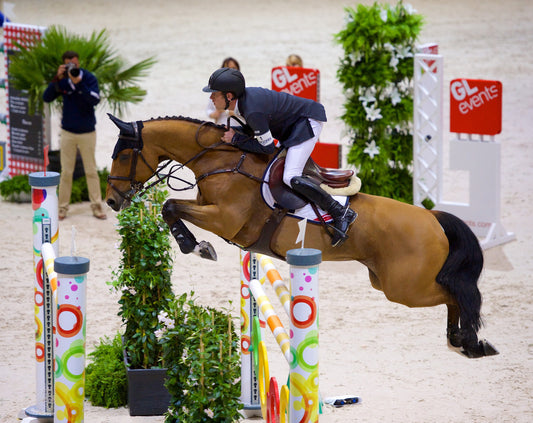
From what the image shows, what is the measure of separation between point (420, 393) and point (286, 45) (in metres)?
14.0

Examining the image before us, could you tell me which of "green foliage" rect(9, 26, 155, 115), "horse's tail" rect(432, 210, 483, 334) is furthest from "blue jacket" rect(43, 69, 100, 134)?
"horse's tail" rect(432, 210, 483, 334)

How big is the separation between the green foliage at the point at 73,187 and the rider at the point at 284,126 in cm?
658

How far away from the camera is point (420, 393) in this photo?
6.78 meters

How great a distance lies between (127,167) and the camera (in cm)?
547

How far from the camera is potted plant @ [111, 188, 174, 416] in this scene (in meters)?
6.30

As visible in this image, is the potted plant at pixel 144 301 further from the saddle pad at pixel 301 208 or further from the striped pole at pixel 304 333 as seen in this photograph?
the striped pole at pixel 304 333

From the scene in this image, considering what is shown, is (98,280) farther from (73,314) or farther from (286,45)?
(286,45)

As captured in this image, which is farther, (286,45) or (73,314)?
(286,45)

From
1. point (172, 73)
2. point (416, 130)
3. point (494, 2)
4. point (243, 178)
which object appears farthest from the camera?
point (494, 2)

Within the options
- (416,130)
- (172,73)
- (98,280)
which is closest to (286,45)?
(172,73)

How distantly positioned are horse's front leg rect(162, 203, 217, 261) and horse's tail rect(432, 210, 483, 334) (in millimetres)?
1466

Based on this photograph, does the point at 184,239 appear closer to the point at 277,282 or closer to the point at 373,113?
the point at 277,282

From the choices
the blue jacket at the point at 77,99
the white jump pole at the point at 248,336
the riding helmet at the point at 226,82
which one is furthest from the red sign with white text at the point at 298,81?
the riding helmet at the point at 226,82

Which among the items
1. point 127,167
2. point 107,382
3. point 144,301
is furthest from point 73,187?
point 127,167
